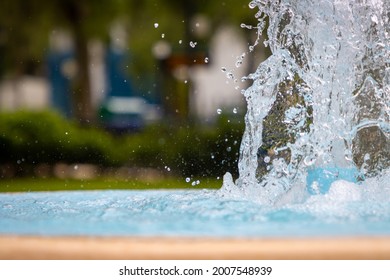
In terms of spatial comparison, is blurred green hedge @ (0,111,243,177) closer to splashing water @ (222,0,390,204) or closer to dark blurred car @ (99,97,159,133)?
dark blurred car @ (99,97,159,133)

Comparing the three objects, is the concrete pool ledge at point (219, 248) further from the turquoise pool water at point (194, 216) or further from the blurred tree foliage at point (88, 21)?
the blurred tree foliage at point (88, 21)

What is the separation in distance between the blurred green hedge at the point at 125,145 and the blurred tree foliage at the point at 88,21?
2.16 meters

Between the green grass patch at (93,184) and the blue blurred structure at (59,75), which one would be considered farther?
the blue blurred structure at (59,75)

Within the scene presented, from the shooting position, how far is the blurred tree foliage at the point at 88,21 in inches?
550

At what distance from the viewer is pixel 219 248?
7.42 ft

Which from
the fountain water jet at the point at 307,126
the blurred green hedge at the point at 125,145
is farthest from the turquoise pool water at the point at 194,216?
the blurred green hedge at the point at 125,145

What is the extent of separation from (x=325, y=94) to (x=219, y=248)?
2518 millimetres

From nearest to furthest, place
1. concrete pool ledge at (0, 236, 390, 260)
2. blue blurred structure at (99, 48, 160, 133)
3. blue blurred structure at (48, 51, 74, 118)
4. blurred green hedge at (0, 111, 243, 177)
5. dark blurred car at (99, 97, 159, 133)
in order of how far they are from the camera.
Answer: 1. concrete pool ledge at (0, 236, 390, 260)
2. blurred green hedge at (0, 111, 243, 177)
3. dark blurred car at (99, 97, 159, 133)
4. blue blurred structure at (99, 48, 160, 133)
5. blue blurred structure at (48, 51, 74, 118)

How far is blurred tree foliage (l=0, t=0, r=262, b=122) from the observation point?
13977 millimetres

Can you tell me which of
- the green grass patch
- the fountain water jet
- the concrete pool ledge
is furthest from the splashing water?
the green grass patch

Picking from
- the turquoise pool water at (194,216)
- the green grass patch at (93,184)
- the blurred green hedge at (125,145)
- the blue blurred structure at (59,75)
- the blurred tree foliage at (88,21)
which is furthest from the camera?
the blue blurred structure at (59,75)

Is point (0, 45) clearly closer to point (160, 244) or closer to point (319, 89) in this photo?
point (319, 89)

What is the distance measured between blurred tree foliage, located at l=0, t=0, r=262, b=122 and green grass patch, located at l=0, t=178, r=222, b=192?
10.3 feet

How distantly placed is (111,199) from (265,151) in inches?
42.5
